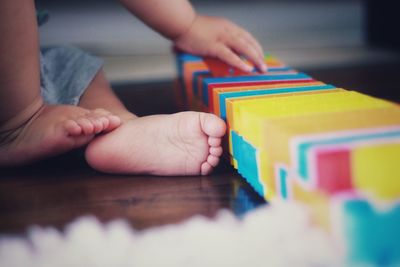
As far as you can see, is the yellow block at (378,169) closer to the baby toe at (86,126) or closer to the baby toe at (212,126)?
the baby toe at (212,126)

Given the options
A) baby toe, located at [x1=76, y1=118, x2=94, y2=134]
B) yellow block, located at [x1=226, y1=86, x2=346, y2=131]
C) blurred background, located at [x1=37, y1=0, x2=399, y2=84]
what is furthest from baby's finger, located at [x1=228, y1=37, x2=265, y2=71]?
blurred background, located at [x1=37, y1=0, x2=399, y2=84]

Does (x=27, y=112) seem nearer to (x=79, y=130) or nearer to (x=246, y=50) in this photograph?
(x=79, y=130)

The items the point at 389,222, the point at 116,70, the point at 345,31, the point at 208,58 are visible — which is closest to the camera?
the point at 389,222

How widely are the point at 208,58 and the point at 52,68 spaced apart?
0.33 metres

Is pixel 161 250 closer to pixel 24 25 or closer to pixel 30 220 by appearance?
pixel 30 220

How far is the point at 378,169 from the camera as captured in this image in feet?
1.57

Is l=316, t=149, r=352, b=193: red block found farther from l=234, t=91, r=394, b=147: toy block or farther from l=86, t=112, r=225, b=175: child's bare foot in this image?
l=86, t=112, r=225, b=175: child's bare foot

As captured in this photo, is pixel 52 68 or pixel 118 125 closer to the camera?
pixel 118 125

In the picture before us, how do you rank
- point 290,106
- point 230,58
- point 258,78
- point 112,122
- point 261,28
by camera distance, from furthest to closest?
1. point 261,28
2. point 230,58
3. point 258,78
4. point 112,122
5. point 290,106

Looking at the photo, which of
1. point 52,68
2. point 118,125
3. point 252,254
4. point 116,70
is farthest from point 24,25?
point 116,70

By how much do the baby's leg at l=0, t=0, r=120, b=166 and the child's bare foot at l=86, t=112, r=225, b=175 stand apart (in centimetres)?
3

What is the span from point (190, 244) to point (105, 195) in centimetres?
21

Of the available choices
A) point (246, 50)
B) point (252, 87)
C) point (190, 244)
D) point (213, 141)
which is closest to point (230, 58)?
point (246, 50)

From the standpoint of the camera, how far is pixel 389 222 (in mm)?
465
